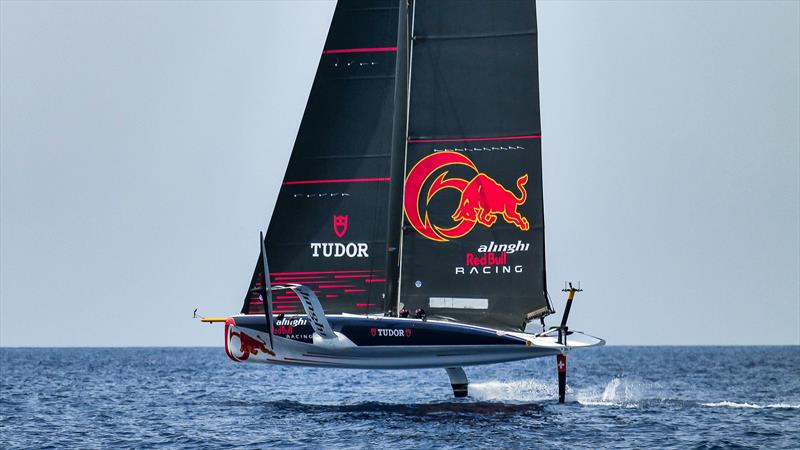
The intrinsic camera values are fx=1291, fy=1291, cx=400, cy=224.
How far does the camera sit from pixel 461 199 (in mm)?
34188

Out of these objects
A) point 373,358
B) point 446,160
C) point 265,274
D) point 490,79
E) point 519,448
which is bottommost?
point 519,448

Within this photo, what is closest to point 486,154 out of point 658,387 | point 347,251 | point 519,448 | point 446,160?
point 446,160

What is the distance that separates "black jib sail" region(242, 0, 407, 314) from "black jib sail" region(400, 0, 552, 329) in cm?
77

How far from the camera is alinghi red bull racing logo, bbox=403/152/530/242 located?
34.1 m

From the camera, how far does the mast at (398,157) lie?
34312 mm

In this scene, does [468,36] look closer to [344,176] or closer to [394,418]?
[344,176]

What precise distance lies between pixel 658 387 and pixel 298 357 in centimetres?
2349

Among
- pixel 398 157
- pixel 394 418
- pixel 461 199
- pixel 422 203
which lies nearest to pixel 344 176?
pixel 398 157

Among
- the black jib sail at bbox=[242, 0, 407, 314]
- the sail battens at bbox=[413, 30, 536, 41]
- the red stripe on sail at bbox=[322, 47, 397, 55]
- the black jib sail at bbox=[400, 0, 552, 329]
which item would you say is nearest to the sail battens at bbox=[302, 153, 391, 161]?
the black jib sail at bbox=[242, 0, 407, 314]

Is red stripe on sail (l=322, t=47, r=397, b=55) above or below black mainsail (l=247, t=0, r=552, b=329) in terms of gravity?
above

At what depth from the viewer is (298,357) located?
111ft

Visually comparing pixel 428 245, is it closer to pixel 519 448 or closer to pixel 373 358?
pixel 373 358

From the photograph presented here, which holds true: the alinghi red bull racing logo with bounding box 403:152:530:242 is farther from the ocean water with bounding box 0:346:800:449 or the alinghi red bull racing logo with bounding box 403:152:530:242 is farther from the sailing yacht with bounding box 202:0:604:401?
the ocean water with bounding box 0:346:800:449

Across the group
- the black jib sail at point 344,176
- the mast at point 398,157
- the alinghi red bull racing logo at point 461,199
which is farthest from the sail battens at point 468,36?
the alinghi red bull racing logo at point 461,199
